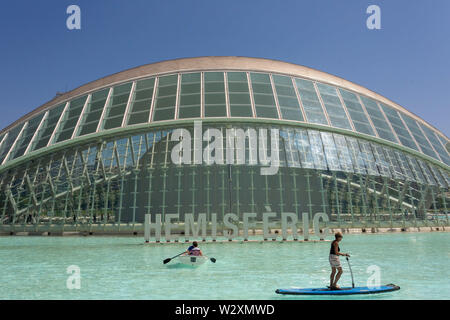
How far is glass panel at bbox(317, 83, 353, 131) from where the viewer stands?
1373 inches

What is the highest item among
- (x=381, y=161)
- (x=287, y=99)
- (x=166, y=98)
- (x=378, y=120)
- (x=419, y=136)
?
(x=166, y=98)

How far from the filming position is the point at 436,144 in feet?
139

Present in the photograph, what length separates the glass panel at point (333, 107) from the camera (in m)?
34.9

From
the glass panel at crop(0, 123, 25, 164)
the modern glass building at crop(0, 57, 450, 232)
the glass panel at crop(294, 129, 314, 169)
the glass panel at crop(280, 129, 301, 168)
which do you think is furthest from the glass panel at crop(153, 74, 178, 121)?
the glass panel at crop(0, 123, 25, 164)

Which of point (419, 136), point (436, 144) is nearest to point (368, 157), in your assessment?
point (419, 136)

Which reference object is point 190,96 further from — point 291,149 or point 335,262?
point 335,262

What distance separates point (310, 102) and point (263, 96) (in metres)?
4.92

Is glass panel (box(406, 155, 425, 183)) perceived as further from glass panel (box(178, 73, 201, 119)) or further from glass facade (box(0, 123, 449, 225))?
glass panel (box(178, 73, 201, 119))

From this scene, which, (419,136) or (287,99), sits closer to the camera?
(287,99)

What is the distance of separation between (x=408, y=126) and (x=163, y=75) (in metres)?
28.4

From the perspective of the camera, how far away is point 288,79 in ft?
127

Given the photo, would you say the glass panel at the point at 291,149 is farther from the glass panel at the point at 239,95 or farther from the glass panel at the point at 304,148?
the glass panel at the point at 239,95

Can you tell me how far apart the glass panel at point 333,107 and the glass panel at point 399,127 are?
6.78 metres
